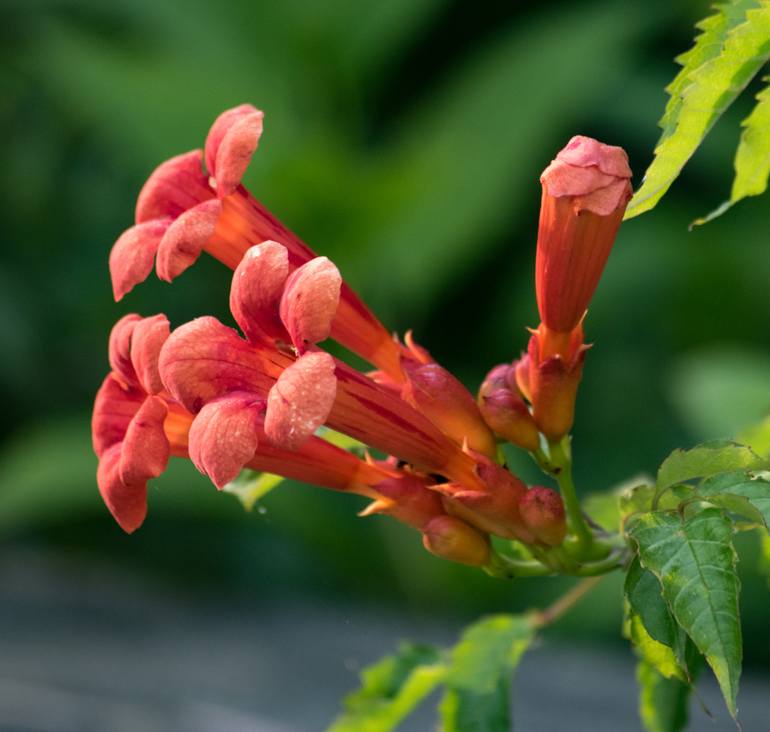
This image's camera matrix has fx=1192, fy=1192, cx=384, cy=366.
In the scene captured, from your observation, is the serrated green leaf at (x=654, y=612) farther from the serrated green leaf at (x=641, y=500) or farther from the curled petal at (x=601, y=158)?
the curled petal at (x=601, y=158)

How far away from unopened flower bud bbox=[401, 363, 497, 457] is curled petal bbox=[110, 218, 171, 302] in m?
0.21

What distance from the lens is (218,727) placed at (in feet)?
9.03

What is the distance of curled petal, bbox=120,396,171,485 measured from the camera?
2.44 ft

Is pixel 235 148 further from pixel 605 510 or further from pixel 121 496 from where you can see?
pixel 605 510

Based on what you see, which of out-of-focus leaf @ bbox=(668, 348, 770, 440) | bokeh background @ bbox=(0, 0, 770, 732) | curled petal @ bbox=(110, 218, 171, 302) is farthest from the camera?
bokeh background @ bbox=(0, 0, 770, 732)

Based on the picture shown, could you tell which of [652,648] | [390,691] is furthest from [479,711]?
[652,648]

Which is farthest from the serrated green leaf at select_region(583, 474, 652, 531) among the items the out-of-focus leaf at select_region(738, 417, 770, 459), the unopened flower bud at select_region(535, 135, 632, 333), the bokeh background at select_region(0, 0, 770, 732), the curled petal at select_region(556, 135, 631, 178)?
the bokeh background at select_region(0, 0, 770, 732)

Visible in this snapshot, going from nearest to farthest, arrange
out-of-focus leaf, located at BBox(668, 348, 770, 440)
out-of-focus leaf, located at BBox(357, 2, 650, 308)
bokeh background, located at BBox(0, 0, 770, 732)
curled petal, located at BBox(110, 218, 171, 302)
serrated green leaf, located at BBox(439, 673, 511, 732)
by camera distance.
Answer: curled petal, located at BBox(110, 218, 171, 302), serrated green leaf, located at BBox(439, 673, 511, 732), out-of-focus leaf, located at BBox(668, 348, 770, 440), bokeh background, located at BBox(0, 0, 770, 732), out-of-focus leaf, located at BBox(357, 2, 650, 308)

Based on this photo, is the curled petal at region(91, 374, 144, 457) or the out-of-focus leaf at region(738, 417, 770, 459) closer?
the curled petal at region(91, 374, 144, 457)

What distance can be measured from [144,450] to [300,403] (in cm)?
15

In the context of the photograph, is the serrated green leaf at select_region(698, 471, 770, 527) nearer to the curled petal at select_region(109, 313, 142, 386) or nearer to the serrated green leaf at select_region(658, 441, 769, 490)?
the serrated green leaf at select_region(658, 441, 769, 490)

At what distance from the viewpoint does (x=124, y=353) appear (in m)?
0.84

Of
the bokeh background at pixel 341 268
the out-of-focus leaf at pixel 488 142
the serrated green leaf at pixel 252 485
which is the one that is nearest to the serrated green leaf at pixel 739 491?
the serrated green leaf at pixel 252 485

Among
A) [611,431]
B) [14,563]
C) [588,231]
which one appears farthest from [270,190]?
[588,231]
